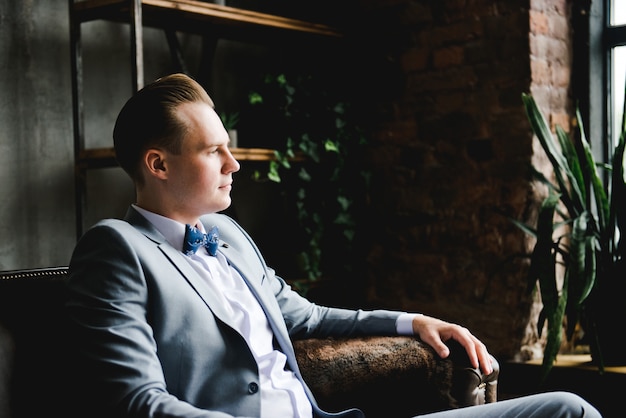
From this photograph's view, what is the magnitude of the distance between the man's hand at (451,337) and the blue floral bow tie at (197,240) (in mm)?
554

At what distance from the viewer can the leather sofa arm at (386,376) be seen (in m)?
1.88

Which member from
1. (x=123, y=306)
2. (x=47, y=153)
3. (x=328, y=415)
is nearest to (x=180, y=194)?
(x=123, y=306)

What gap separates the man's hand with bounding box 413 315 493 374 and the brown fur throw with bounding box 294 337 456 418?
0.07 feet

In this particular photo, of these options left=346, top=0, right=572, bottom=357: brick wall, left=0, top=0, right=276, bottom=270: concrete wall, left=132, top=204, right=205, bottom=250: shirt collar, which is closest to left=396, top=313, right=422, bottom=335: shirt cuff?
left=132, top=204, right=205, bottom=250: shirt collar

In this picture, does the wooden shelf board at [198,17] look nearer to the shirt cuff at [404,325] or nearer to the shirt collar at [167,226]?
the shirt collar at [167,226]

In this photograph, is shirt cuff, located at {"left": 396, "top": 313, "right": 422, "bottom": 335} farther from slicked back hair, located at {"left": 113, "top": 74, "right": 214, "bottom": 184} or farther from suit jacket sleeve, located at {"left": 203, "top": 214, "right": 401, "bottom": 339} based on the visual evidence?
slicked back hair, located at {"left": 113, "top": 74, "right": 214, "bottom": 184}

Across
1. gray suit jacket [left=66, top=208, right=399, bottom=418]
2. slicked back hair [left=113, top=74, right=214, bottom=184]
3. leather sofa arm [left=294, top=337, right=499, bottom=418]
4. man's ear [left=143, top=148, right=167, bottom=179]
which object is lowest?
leather sofa arm [left=294, top=337, right=499, bottom=418]

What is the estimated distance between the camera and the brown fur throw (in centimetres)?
188

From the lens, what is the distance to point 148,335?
1.48m

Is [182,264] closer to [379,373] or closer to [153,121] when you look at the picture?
[153,121]

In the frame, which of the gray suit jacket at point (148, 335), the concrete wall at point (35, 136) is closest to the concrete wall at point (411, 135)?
the concrete wall at point (35, 136)

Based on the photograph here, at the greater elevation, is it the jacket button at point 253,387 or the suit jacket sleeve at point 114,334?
the suit jacket sleeve at point 114,334

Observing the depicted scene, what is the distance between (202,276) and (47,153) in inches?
64.0

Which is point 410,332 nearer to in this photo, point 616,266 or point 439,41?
point 616,266
